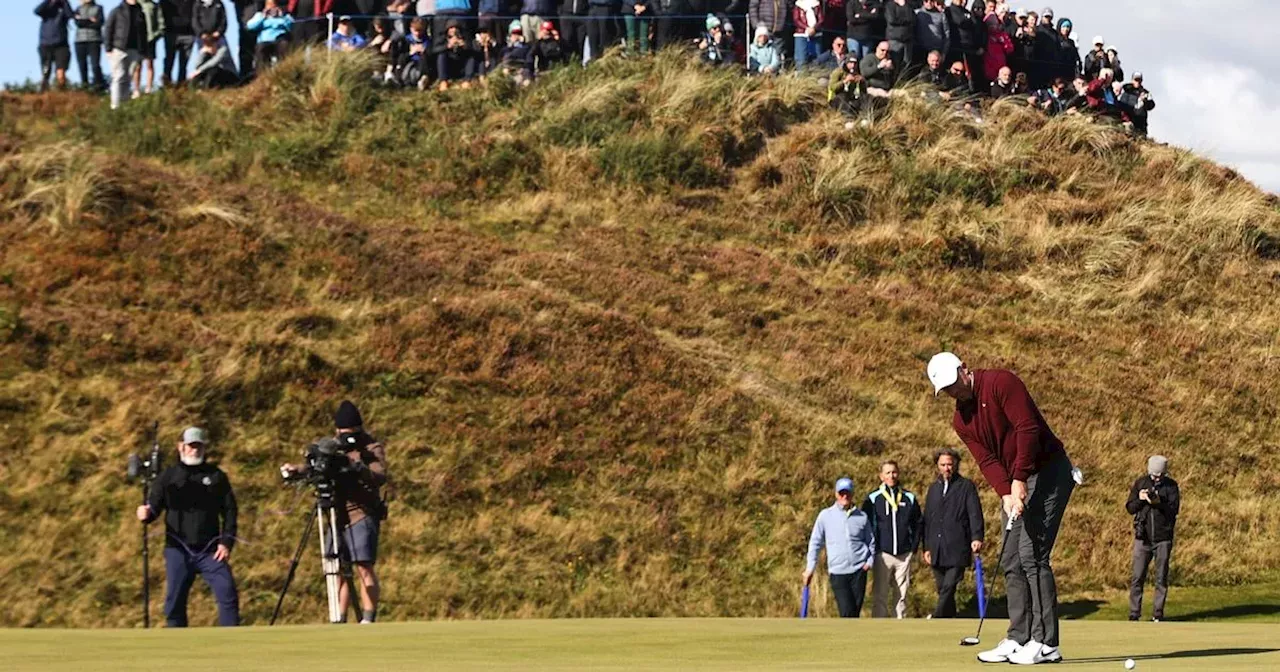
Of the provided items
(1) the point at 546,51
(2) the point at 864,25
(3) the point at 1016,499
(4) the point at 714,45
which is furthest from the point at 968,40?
(3) the point at 1016,499

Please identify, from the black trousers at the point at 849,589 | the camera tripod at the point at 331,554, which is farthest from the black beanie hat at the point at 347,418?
the black trousers at the point at 849,589

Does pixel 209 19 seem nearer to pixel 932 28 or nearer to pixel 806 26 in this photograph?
pixel 806 26

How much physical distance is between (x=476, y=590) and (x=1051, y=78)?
2474cm

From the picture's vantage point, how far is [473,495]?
23781mm

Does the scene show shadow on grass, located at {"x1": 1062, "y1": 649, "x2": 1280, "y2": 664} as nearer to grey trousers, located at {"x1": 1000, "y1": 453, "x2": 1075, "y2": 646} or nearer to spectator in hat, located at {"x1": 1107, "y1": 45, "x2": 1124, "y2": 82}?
grey trousers, located at {"x1": 1000, "y1": 453, "x2": 1075, "y2": 646}

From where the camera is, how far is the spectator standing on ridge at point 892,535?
787 inches

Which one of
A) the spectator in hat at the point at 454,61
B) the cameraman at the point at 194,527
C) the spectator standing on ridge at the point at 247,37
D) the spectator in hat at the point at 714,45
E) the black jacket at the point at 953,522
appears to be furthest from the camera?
the spectator in hat at the point at 714,45

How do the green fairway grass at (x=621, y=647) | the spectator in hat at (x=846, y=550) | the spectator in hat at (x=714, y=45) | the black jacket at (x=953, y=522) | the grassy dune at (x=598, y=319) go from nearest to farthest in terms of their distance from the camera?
the green fairway grass at (x=621, y=647), the spectator in hat at (x=846, y=550), the black jacket at (x=953, y=522), the grassy dune at (x=598, y=319), the spectator in hat at (x=714, y=45)

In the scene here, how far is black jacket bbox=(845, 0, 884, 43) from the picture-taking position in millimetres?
36906

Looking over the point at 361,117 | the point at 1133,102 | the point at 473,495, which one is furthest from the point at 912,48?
the point at 473,495

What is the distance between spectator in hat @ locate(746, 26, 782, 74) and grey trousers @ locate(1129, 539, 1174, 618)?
759 inches

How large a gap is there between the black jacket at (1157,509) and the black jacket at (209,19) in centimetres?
2102

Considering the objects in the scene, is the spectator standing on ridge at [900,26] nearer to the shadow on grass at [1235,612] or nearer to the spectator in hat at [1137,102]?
the spectator in hat at [1137,102]

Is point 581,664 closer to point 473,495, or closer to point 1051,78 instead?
point 473,495
